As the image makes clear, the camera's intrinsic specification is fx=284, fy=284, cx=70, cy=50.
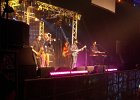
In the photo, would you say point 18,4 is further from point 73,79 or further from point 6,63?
point 6,63

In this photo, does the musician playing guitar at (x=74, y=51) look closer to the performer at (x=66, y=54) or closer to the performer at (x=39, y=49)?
the performer at (x=66, y=54)

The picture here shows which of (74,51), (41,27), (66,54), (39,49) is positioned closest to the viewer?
(39,49)

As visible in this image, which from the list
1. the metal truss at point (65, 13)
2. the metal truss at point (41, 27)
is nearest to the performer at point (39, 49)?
the metal truss at point (41, 27)

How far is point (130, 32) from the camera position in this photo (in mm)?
18578

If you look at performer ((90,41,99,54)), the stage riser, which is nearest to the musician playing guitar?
performer ((90,41,99,54))

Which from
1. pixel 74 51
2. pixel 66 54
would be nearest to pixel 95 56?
pixel 74 51

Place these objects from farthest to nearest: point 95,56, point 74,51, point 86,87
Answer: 1. point 95,56
2. point 74,51
3. point 86,87

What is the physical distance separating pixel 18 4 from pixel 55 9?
2.69 m

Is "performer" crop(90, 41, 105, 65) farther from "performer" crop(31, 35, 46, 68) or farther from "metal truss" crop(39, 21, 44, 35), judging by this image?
"performer" crop(31, 35, 46, 68)

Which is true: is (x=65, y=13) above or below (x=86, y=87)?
above

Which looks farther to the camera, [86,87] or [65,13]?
[65,13]

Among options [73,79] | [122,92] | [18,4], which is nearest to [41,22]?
[18,4]

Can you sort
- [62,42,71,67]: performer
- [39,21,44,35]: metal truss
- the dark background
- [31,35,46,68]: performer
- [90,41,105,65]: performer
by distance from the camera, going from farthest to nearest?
1. the dark background
2. [90,41,105,65]: performer
3. [62,42,71,67]: performer
4. [39,21,44,35]: metal truss
5. [31,35,46,68]: performer

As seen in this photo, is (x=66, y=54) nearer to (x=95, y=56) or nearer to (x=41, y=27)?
(x=95, y=56)
